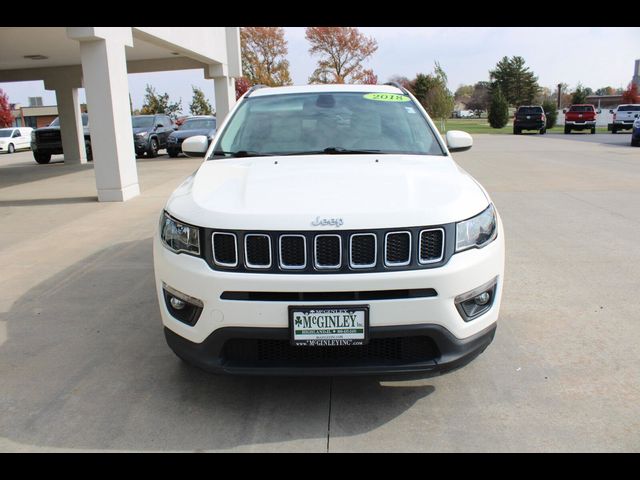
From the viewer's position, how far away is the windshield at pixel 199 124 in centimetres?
2114

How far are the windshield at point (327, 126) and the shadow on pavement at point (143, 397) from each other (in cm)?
153

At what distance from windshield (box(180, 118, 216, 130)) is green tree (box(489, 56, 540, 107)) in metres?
68.1

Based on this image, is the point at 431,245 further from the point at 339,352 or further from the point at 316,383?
the point at 316,383

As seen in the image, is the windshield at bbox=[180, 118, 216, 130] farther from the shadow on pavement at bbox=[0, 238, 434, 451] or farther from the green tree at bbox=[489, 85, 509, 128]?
the green tree at bbox=[489, 85, 509, 128]

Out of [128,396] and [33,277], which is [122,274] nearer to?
[33,277]

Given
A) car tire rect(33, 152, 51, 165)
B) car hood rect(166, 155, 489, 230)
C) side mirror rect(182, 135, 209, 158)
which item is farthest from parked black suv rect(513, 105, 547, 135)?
car hood rect(166, 155, 489, 230)

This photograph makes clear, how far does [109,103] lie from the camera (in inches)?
395

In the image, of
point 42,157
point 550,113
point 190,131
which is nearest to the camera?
point 190,131

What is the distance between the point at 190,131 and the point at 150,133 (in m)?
1.92

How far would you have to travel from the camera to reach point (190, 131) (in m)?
20.5

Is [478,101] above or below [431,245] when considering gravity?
above

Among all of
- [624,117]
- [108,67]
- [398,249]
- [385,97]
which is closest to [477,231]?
[398,249]

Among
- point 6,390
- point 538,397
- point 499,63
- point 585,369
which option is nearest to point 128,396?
point 6,390
